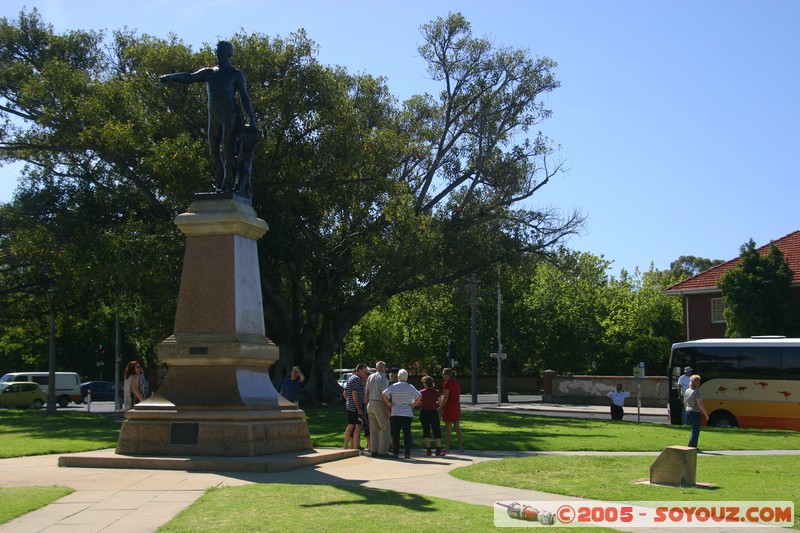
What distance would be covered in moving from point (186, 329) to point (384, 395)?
3763mm

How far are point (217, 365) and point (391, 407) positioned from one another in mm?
3558

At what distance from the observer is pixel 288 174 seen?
2820cm

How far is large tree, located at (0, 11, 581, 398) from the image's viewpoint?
2675cm

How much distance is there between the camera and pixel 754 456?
1733 centimetres

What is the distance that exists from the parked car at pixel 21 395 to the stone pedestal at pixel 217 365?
3226 cm

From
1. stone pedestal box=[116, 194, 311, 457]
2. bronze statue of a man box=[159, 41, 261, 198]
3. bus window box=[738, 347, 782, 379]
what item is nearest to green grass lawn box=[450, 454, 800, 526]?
stone pedestal box=[116, 194, 311, 457]

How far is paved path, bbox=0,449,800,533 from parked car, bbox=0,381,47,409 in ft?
98.7

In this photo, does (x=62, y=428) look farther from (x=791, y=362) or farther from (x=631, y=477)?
(x=791, y=362)

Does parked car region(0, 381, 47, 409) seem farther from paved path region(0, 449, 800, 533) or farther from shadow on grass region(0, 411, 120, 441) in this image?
paved path region(0, 449, 800, 533)

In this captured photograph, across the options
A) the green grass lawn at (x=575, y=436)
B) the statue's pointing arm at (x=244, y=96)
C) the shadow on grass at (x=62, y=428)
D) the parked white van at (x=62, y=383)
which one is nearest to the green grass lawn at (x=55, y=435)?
the shadow on grass at (x=62, y=428)

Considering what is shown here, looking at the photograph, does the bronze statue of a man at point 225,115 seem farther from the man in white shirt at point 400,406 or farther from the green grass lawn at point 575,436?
the green grass lawn at point 575,436

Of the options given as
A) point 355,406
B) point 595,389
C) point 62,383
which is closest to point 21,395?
point 62,383

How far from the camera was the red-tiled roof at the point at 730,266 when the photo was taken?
4553 centimetres

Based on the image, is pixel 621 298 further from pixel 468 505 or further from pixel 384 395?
pixel 468 505
